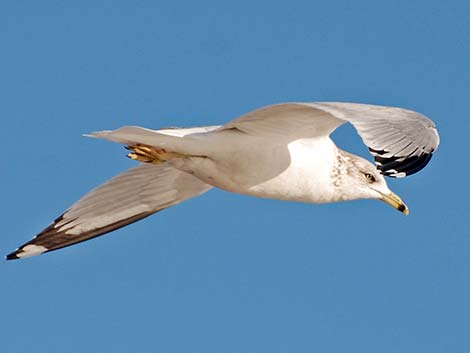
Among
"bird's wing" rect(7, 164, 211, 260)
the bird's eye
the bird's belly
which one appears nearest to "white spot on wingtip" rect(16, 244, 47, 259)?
"bird's wing" rect(7, 164, 211, 260)

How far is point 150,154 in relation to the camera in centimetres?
921

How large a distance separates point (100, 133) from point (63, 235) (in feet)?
7.68

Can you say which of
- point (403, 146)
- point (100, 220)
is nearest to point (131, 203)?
point (100, 220)

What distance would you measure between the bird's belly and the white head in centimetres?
13

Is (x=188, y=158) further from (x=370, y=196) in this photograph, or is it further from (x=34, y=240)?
(x=34, y=240)

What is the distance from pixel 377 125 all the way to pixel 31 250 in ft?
13.4

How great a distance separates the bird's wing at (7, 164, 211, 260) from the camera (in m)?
10.4

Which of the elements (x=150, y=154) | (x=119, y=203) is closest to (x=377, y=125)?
(x=150, y=154)

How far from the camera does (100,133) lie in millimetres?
8680

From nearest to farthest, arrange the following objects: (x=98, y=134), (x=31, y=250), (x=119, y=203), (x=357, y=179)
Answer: (x=98, y=134) < (x=357, y=179) < (x=119, y=203) < (x=31, y=250)

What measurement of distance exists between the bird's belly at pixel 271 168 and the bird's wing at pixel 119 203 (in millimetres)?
1250

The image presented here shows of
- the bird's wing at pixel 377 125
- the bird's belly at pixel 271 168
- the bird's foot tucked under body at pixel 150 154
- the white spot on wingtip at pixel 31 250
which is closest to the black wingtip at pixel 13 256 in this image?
the white spot on wingtip at pixel 31 250

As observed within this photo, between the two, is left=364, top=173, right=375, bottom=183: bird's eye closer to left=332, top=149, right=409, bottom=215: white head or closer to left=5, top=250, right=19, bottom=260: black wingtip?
left=332, top=149, right=409, bottom=215: white head

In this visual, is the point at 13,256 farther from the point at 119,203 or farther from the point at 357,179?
the point at 357,179
